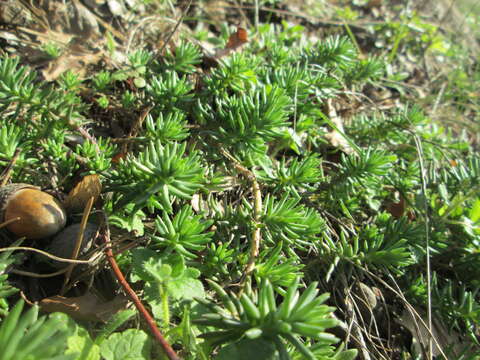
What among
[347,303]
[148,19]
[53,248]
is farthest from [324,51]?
[53,248]

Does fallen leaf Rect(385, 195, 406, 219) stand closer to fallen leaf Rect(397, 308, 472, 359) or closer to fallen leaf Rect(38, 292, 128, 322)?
fallen leaf Rect(397, 308, 472, 359)

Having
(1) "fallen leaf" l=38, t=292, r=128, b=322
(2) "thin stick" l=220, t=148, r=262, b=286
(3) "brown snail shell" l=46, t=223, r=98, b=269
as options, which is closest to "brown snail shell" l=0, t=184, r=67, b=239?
(3) "brown snail shell" l=46, t=223, r=98, b=269

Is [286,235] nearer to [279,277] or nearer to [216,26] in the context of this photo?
[279,277]

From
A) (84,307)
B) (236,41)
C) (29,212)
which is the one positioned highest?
(236,41)

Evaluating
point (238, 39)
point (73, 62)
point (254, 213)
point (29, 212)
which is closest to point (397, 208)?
point (254, 213)

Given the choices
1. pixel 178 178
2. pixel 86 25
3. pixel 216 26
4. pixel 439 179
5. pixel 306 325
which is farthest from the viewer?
pixel 216 26

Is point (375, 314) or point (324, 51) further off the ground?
point (324, 51)

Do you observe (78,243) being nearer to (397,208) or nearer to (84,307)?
(84,307)
